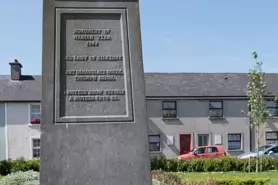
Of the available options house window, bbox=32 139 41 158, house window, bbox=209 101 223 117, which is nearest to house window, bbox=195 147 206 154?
house window, bbox=209 101 223 117

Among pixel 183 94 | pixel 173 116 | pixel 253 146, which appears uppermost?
pixel 183 94

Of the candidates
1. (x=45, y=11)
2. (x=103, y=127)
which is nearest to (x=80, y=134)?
(x=103, y=127)

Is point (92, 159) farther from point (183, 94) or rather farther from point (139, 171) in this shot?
point (183, 94)

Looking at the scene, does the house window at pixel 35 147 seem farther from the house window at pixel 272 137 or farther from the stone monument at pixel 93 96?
the stone monument at pixel 93 96

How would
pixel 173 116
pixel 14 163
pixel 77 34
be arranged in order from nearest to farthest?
1. pixel 77 34
2. pixel 14 163
3. pixel 173 116

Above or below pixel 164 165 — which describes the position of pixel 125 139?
above

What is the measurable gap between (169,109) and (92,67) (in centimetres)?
2586

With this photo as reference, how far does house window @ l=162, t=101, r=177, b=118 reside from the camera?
30.9 m

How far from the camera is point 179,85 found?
108 feet

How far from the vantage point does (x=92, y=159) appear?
5094 millimetres

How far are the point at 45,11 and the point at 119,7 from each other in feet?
3.81

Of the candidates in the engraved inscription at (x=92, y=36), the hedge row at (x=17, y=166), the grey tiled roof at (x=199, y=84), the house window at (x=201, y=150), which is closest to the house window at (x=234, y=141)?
the grey tiled roof at (x=199, y=84)

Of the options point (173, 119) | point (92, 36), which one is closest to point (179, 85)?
point (173, 119)

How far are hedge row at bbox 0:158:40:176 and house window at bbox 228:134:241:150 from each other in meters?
18.2
